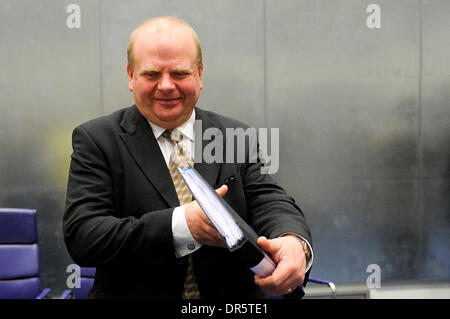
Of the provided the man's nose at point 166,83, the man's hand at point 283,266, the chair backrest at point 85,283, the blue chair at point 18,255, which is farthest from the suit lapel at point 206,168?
the blue chair at point 18,255

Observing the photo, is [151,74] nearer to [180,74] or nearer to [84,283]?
[180,74]

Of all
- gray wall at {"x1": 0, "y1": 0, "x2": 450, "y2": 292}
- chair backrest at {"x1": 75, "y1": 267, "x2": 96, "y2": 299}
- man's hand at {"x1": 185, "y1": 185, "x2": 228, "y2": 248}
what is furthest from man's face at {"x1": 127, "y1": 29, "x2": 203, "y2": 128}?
gray wall at {"x1": 0, "y1": 0, "x2": 450, "y2": 292}

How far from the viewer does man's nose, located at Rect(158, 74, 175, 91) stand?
1.10 meters

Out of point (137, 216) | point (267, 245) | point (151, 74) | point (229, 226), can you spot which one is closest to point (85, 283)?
point (137, 216)

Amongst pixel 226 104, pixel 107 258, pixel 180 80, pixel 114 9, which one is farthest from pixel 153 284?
pixel 114 9

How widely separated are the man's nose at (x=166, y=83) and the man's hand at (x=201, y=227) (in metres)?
0.30

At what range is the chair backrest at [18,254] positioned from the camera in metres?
2.71

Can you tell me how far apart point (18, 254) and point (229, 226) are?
7.95 feet

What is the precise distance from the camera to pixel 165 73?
111 cm

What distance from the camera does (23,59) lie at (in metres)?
3.35

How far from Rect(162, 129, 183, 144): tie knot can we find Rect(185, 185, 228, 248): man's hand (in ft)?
0.97

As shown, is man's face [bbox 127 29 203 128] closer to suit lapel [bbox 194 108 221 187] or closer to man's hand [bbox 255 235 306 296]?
suit lapel [bbox 194 108 221 187]

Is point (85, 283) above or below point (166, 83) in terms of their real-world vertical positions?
below

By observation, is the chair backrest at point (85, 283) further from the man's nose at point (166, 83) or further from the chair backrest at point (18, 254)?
the man's nose at point (166, 83)
